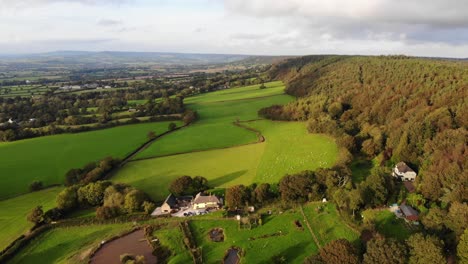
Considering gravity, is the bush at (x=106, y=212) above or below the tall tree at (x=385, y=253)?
below

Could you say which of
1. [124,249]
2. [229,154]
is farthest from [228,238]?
[229,154]

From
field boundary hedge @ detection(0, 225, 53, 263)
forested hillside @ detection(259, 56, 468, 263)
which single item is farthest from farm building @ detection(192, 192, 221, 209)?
field boundary hedge @ detection(0, 225, 53, 263)

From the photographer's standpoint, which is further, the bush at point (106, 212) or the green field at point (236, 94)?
the green field at point (236, 94)

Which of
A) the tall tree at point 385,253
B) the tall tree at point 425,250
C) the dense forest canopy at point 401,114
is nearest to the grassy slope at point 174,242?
the tall tree at point 385,253

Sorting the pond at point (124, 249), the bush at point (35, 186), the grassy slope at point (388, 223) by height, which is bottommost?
the pond at point (124, 249)

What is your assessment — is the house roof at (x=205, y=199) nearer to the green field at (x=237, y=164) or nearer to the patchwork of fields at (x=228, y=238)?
the patchwork of fields at (x=228, y=238)

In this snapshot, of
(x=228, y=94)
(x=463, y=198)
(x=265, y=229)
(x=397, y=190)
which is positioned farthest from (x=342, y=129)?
(x=228, y=94)

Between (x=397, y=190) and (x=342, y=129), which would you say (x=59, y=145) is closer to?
(x=342, y=129)
